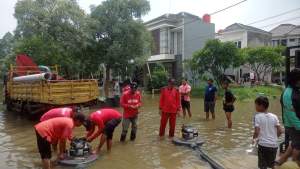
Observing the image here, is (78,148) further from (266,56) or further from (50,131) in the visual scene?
(266,56)

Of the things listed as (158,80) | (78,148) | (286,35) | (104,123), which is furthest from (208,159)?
(286,35)

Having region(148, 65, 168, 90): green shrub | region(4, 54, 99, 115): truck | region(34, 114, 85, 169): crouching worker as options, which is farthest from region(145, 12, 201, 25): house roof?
region(34, 114, 85, 169): crouching worker

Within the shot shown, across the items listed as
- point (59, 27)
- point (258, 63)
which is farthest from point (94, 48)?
point (258, 63)

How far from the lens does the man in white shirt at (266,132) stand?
5602 millimetres

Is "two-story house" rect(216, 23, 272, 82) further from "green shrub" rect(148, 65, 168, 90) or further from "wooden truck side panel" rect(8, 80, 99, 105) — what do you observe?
"wooden truck side panel" rect(8, 80, 99, 105)

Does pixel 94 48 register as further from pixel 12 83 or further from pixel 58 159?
pixel 58 159

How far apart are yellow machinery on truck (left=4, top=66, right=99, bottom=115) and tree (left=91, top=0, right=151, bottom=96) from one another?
12.4 meters

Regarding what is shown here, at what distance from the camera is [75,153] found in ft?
24.8

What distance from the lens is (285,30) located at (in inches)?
1906

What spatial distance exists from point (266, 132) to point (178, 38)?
33.7m

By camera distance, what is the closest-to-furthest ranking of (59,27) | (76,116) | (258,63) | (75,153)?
1. (76,116)
2. (75,153)
3. (59,27)
4. (258,63)

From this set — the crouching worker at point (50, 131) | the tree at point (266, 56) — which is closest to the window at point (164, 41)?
the tree at point (266, 56)

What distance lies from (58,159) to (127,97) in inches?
116

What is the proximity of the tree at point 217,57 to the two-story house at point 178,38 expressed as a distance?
632cm
